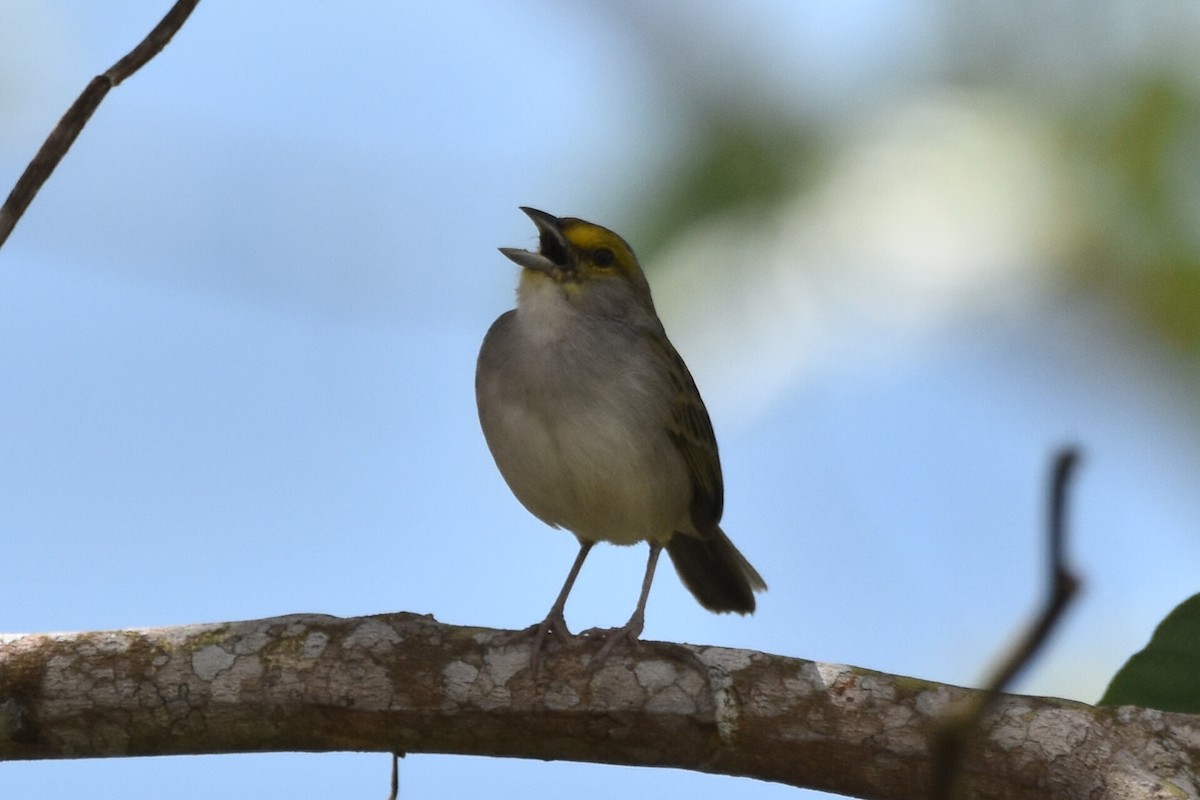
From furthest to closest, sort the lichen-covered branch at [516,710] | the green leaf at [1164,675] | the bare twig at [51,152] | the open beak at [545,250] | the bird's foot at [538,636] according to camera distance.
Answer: the open beak at [545,250] < the bird's foot at [538,636] < the lichen-covered branch at [516,710] < the green leaf at [1164,675] < the bare twig at [51,152]

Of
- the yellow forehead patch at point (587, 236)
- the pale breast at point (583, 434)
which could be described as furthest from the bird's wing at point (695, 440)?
the yellow forehead patch at point (587, 236)

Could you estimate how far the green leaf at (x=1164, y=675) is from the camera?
3.92 m

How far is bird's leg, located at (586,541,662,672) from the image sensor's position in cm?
455

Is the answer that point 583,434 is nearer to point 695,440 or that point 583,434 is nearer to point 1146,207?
point 695,440

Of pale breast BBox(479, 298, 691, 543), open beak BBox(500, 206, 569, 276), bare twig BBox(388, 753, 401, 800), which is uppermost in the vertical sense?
open beak BBox(500, 206, 569, 276)

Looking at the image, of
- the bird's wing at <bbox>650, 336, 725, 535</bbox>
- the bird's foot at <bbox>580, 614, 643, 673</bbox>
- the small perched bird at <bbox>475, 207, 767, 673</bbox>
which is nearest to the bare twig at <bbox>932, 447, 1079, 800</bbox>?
the bird's foot at <bbox>580, 614, 643, 673</bbox>

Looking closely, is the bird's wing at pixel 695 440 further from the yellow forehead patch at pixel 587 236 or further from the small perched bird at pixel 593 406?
the yellow forehead patch at pixel 587 236

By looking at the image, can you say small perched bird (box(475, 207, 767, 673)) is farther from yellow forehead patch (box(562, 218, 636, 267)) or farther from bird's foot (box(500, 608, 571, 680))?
bird's foot (box(500, 608, 571, 680))

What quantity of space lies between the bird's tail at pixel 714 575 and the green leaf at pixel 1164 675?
118 inches

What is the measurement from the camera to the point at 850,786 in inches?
165

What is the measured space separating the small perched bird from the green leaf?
2.07m

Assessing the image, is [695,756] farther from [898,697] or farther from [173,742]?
[173,742]

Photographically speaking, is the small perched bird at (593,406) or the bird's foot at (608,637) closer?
the bird's foot at (608,637)

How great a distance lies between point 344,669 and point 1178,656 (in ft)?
8.52
